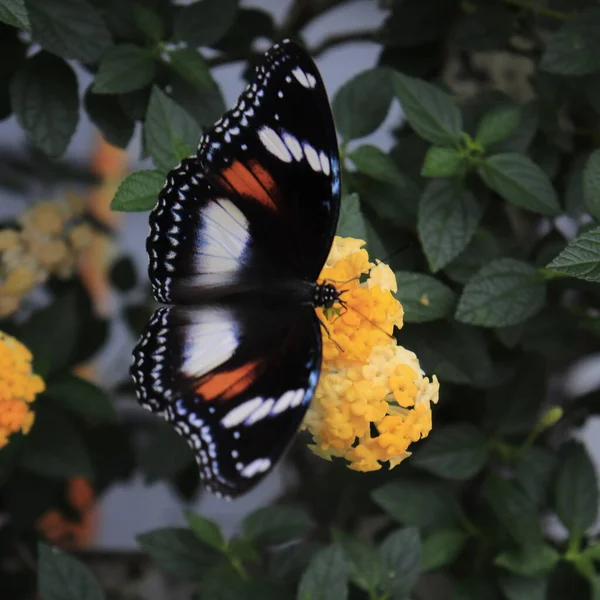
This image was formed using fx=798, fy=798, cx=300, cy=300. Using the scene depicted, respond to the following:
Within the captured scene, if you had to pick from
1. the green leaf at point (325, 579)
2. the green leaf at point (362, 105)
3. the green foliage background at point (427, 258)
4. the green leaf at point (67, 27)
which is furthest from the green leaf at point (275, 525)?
the green leaf at point (67, 27)

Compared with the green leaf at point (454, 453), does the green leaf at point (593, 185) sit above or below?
above

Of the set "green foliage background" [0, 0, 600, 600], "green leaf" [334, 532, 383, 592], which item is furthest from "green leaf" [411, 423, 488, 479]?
"green leaf" [334, 532, 383, 592]

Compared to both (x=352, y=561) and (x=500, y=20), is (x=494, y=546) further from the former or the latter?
(x=500, y=20)

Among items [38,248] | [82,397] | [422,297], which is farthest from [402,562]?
[38,248]

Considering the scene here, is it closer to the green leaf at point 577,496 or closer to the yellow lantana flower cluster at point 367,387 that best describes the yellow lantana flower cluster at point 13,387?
the yellow lantana flower cluster at point 367,387

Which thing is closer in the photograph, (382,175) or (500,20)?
(382,175)

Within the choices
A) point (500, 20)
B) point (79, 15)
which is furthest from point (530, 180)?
point (79, 15)
